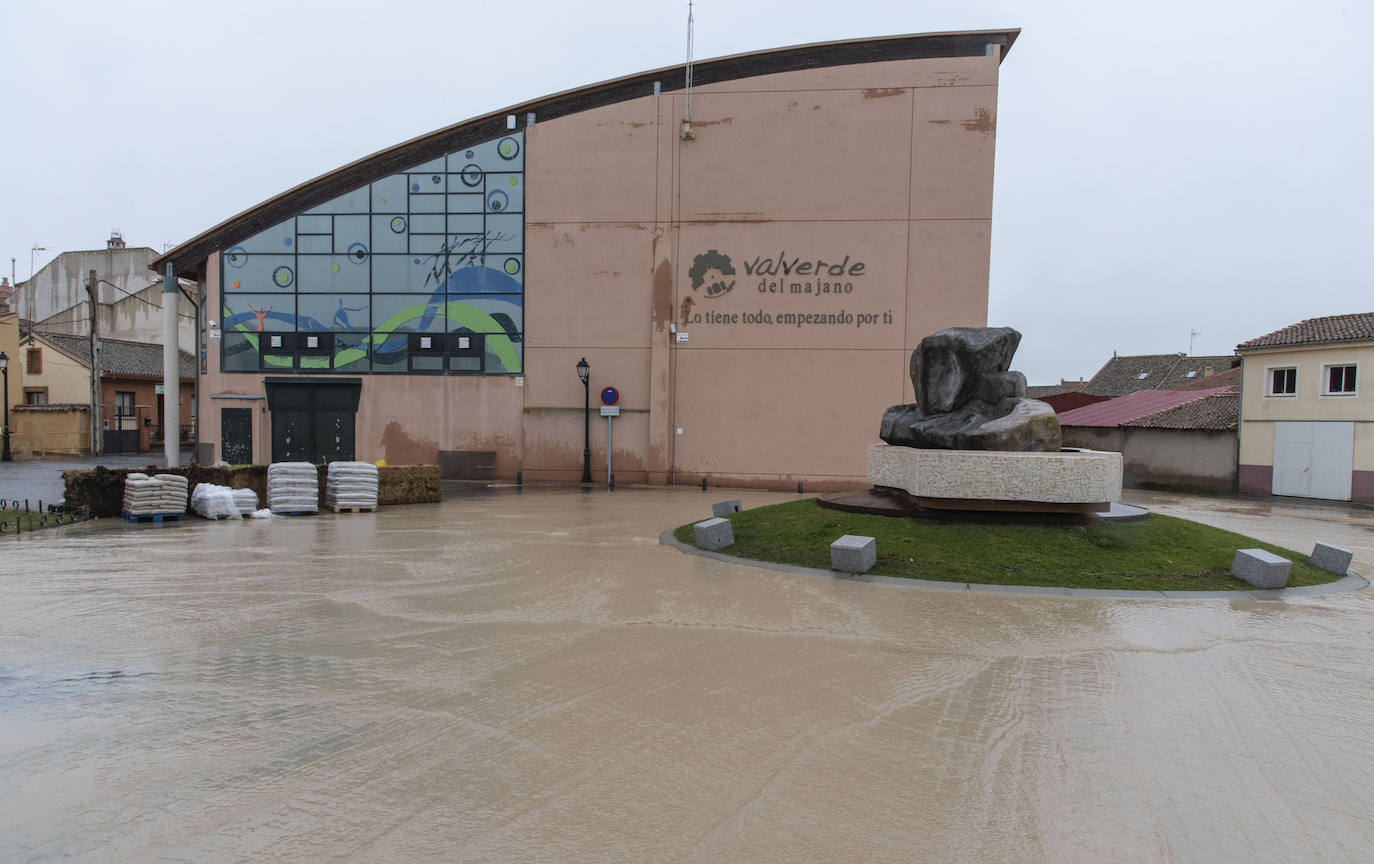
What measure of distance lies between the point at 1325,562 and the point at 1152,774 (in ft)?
24.2

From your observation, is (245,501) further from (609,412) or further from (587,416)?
(609,412)

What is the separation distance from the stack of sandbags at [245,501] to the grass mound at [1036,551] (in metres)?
9.16

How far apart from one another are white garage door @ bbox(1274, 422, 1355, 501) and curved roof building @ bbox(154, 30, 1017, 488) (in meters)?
11.7

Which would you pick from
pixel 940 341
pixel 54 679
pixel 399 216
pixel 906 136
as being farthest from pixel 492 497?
pixel 906 136

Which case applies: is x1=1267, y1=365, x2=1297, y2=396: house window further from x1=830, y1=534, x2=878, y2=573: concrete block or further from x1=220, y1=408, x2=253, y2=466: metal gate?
x1=220, y1=408, x2=253, y2=466: metal gate

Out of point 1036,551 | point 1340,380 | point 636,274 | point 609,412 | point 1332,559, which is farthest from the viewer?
point 1340,380

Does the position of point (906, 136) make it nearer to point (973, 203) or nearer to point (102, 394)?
point (973, 203)

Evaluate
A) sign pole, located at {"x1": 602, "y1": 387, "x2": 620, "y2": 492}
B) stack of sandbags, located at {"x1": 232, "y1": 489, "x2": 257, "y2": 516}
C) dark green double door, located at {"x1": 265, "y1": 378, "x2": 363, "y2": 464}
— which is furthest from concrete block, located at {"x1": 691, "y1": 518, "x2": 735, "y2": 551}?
dark green double door, located at {"x1": 265, "y1": 378, "x2": 363, "y2": 464}

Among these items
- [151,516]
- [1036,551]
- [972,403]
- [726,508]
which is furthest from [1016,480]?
[151,516]

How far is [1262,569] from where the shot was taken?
808 cm

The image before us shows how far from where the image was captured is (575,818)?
3.33 m

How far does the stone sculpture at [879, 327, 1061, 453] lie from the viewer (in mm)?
9656

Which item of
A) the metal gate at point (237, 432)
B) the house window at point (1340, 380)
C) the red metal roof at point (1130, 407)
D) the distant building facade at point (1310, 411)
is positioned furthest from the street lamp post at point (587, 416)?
the house window at point (1340, 380)

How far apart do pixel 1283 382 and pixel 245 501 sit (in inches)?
1138
